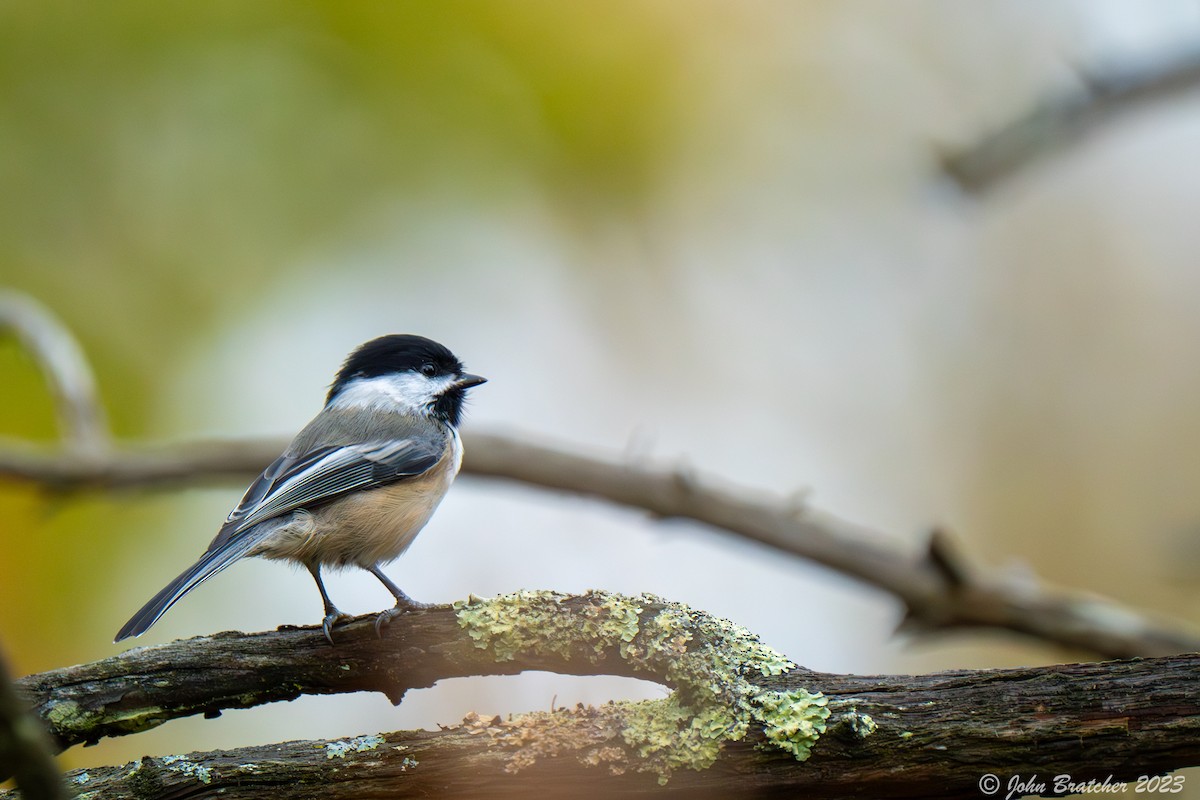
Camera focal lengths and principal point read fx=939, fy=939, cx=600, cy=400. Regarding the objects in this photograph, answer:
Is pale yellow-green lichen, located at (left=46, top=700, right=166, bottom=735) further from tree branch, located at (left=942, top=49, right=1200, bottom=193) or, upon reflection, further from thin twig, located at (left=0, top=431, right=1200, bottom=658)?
tree branch, located at (left=942, top=49, right=1200, bottom=193)

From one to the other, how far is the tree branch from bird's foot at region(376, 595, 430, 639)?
8.77 ft

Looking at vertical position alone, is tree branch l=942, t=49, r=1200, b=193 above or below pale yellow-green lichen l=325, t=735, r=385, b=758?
above

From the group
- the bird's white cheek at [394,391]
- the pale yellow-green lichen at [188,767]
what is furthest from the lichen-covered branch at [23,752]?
the bird's white cheek at [394,391]

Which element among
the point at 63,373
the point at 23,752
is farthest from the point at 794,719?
the point at 63,373

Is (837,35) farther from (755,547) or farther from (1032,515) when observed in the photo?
(755,547)

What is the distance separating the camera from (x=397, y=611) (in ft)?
7.93

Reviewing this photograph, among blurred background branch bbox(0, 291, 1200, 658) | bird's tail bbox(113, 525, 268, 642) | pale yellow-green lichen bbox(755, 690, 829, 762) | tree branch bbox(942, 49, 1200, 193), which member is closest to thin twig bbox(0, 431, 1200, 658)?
blurred background branch bbox(0, 291, 1200, 658)

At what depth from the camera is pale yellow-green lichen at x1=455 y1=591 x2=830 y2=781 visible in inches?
75.0

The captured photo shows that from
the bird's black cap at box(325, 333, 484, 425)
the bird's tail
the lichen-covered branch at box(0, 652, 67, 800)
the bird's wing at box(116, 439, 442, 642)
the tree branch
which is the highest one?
the tree branch

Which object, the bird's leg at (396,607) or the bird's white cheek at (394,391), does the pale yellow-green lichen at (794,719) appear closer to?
the bird's leg at (396,607)

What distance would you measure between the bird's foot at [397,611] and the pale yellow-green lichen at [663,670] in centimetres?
25

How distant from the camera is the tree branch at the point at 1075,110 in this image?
12.0 ft

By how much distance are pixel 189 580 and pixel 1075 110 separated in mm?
3554

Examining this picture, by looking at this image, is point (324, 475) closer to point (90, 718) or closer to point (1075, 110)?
point (90, 718)
